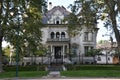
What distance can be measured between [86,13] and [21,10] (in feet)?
26.3

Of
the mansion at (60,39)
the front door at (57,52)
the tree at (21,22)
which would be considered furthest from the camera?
the front door at (57,52)

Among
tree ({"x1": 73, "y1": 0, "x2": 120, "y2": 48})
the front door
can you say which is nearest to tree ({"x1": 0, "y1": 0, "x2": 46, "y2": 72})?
tree ({"x1": 73, "y1": 0, "x2": 120, "y2": 48})

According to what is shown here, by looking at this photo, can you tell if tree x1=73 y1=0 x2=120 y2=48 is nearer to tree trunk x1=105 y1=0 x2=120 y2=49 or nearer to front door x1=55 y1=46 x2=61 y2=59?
tree trunk x1=105 y1=0 x2=120 y2=49

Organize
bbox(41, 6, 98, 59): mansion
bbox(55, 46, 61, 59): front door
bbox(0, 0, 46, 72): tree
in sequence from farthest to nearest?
bbox(55, 46, 61, 59): front door < bbox(41, 6, 98, 59): mansion < bbox(0, 0, 46, 72): tree

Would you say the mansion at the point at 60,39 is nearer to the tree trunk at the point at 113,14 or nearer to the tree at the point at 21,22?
the tree at the point at 21,22

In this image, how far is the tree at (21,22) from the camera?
38.3 m

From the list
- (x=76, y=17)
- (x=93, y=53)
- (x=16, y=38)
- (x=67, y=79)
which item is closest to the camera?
(x=67, y=79)

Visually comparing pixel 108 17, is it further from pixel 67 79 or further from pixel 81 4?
pixel 67 79

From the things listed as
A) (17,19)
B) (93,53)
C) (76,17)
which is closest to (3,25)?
(17,19)

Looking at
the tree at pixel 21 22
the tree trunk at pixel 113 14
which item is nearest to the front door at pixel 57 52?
the tree at pixel 21 22

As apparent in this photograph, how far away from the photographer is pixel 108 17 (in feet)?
132

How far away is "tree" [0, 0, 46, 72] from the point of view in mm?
38344

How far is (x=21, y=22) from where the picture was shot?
130 ft

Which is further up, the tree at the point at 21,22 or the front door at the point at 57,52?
the tree at the point at 21,22
